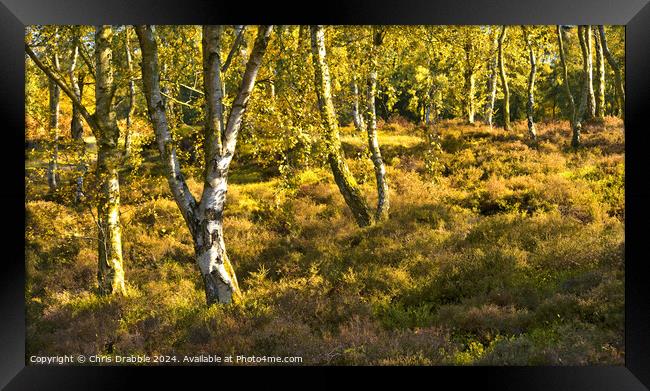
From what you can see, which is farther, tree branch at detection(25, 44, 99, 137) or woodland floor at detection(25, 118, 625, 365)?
tree branch at detection(25, 44, 99, 137)

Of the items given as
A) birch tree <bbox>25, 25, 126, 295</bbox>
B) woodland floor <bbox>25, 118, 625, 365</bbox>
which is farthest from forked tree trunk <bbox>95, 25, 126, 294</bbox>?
woodland floor <bbox>25, 118, 625, 365</bbox>

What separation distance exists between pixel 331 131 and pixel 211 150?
301cm

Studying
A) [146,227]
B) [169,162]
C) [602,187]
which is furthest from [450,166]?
[169,162]

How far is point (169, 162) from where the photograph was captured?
8781 mm

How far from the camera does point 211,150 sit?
28.3 feet

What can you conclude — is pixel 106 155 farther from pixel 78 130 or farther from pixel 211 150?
pixel 78 130

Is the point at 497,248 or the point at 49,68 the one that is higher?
the point at 49,68

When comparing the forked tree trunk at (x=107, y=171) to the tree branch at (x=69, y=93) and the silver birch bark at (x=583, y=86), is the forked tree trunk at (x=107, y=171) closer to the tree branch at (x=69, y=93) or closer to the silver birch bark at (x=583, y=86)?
the tree branch at (x=69, y=93)

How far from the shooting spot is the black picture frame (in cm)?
714

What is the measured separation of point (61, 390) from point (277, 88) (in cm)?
648

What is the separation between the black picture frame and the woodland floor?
0.93ft

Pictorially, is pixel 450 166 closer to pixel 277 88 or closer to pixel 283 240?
pixel 283 240

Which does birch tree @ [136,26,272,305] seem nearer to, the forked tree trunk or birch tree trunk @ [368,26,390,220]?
the forked tree trunk
